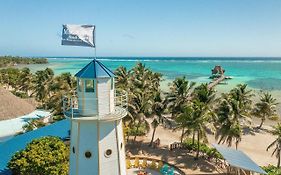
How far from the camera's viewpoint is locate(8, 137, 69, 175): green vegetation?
64.5ft

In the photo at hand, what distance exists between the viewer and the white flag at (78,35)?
42.7ft

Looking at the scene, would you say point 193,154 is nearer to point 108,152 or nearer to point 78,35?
point 108,152

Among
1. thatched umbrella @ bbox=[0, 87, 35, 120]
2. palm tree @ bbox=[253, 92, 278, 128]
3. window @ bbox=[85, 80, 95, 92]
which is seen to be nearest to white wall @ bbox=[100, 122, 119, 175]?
window @ bbox=[85, 80, 95, 92]

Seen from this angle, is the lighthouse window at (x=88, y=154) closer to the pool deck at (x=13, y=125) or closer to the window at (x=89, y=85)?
the window at (x=89, y=85)

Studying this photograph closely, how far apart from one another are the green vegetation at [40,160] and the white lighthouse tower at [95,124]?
22.6ft

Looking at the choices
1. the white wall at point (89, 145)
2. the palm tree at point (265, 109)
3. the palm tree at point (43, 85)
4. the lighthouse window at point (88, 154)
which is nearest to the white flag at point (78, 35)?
the white wall at point (89, 145)

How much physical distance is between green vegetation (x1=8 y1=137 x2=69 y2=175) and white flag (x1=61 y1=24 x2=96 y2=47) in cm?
1062

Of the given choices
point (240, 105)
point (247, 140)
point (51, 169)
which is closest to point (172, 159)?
point (240, 105)

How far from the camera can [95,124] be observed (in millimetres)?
13508

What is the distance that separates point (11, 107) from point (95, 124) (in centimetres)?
4010

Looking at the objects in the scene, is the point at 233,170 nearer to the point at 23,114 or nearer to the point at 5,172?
the point at 5,172

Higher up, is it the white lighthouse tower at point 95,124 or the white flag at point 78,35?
the white flag at point 78,35

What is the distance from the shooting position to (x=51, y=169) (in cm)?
2012

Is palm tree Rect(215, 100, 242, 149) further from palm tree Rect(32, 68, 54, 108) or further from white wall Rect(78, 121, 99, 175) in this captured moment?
palm tree Rect(32, 68, 54, 108)
